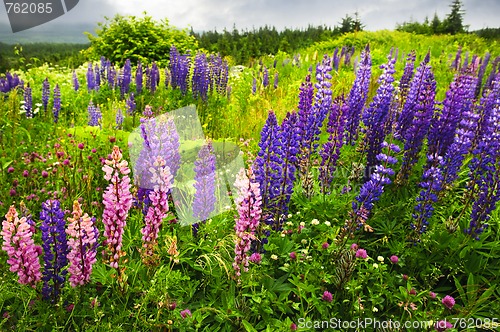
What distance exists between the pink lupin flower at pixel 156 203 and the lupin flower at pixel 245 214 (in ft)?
1.44

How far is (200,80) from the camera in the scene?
6.93m

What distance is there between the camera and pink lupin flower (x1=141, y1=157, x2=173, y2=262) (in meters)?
2.29

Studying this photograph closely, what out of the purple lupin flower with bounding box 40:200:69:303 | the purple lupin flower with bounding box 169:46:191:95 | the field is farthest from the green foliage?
the purple lupin flower with bounding box 40:200:69:303

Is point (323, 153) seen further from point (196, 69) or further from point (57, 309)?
point (196, 69)

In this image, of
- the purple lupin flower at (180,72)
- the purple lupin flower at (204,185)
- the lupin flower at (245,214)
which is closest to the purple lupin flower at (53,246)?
the purple lupin flower at (204,185)

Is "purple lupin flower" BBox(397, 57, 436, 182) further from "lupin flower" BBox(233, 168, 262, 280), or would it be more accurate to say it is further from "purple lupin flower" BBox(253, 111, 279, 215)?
"lupin flower" BBox(233, 168, 262, 280)

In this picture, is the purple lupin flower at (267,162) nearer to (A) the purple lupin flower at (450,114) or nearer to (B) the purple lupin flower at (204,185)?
(B) the purple lupin flower at (204,185)

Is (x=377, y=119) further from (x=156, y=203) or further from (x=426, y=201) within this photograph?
(x=156, y=203)

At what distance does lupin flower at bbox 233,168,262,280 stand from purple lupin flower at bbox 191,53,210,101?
4.81m

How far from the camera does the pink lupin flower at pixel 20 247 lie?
83.1 inches

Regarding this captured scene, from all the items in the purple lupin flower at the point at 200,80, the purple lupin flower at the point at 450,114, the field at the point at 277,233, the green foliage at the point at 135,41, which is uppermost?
the green foliage at the point at 135,41

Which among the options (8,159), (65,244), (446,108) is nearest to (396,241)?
(446,108)

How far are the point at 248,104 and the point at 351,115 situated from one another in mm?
3702

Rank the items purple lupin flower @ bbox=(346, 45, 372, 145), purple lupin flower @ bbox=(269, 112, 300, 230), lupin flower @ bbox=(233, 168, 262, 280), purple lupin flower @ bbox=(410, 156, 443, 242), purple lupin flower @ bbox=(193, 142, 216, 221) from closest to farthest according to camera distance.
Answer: lupin flower @ bbox=(233, 168, 262, 280) < purple lupin flower @ bbox=(193, 142, 216, 221) < purple lupin flower @ bbox=(269, 112, 300, 230) < purple lupin flower @ bbox=(410, 156, 443, 242) < purple lupin flower @ bbox=(346, 45, 372, 145)
